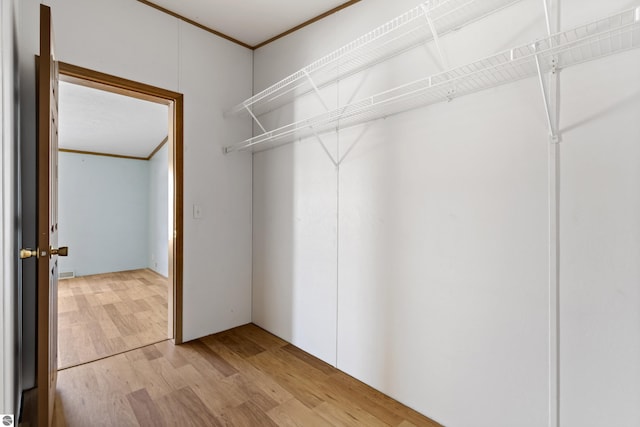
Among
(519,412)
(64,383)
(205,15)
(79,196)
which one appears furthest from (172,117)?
(79,196)

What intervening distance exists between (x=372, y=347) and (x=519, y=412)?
791mm

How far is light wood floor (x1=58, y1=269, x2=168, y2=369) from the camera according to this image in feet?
7.82

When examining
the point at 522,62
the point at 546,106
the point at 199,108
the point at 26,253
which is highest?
the point at 199,108

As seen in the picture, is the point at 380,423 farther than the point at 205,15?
No

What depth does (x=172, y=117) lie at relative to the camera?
8.04 ft

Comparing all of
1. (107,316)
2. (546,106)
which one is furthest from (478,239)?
(107,316)

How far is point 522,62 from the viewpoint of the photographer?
1225mm

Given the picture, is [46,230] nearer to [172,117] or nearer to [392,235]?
[172,117]

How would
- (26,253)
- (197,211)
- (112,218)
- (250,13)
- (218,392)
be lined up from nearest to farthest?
(26,253) < (218,392) < (250,13) < (197,211) < (112,218)

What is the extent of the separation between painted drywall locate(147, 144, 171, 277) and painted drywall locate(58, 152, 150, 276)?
20 centimetres

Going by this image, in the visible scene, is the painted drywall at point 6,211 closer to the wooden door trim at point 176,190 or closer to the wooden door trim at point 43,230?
the wooden door trim at point 43,230

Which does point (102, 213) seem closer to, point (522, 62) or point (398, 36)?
point (398, 36)

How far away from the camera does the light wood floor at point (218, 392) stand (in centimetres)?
162

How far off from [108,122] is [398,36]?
3924 millimetres
